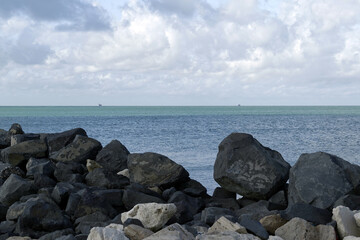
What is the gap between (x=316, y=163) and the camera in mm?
7988

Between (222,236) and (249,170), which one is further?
(249,170)

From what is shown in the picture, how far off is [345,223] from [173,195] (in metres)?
3.11

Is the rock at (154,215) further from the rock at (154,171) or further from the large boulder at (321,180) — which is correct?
the rock at (154,171)

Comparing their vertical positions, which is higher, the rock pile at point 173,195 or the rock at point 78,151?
the rock at point 78,151

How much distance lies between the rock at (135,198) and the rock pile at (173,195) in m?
0.02

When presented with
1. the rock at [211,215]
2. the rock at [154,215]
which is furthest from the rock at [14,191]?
the rock at [211,215]

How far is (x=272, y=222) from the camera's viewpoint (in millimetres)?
6238

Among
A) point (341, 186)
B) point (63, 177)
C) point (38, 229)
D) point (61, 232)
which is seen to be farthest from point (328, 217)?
point (63, 177)

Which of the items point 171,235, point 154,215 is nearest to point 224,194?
point 154,215

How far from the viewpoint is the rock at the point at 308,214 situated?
21.2 ft

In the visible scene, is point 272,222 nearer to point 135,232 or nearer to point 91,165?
point 135,232

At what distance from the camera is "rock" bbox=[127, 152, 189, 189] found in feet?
30.5

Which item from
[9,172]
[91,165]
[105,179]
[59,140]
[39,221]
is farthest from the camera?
[59,140]

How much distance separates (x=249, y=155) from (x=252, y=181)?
1.53 ft
